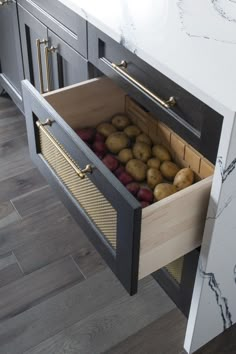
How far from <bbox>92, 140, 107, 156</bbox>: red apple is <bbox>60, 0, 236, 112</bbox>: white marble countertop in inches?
11.7

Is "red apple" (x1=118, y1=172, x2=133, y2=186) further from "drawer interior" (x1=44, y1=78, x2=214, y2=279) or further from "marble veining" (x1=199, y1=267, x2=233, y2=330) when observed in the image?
"marble veining" (x1=199, y1=267, x2=233, y2=330)

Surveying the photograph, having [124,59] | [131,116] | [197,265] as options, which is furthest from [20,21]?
[197,265]

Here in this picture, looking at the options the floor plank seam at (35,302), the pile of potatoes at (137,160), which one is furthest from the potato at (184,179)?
the floor plank seam at (35,302)

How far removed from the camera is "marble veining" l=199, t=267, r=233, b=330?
0.98m

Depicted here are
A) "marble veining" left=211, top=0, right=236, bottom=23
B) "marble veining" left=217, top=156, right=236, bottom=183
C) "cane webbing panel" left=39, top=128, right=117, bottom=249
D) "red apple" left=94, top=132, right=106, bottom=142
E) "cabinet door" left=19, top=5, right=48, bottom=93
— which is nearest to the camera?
"marble veining" left=217, top=156, right=236, bottom=183

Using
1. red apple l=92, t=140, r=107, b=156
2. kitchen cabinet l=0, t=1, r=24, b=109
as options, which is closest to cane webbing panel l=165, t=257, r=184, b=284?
red apple l=92, t=140, r=107, b=156

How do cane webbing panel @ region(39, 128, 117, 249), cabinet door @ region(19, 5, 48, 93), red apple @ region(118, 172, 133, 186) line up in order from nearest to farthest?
cane webbing panel @ region(39, 128, 117, 249), red apple @ region(118, 172, 133, 186), cabinet door @ region(19, 5, 48, 93)

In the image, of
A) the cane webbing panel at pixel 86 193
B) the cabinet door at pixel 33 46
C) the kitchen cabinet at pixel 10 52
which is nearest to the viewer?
the cane webbing panel at pixel 86 193

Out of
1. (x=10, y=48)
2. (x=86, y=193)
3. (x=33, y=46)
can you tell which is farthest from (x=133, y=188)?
(x=10, y=48)

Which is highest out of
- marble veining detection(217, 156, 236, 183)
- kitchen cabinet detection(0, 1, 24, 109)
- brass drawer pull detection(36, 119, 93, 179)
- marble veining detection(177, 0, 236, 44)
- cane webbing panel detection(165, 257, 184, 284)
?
marble veining detection(177, 0, 236, 44)

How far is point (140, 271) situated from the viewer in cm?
88

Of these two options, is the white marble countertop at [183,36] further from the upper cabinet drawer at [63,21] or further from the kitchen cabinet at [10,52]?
the kitchen cabinet at [10,52]

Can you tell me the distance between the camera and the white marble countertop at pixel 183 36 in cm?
78

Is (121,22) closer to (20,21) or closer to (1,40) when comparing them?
(20,21)
